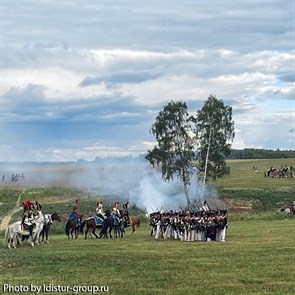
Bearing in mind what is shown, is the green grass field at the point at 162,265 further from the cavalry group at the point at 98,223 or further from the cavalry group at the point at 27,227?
the cavalry group at the point at 98,223

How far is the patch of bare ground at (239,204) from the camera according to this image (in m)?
63.8

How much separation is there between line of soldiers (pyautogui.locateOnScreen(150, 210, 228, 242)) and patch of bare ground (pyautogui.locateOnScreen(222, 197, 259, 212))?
2897 centimetres

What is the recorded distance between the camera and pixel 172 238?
3434cm

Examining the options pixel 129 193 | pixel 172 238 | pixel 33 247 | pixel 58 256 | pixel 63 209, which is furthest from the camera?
pixel 129 193

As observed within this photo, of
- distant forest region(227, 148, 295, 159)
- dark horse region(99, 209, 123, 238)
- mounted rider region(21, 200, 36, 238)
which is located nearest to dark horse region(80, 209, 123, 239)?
dark horse region(99, 209, 123, 238)

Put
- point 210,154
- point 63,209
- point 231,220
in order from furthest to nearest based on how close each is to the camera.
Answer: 1. point 210,154
2. point 63,209
3. point 231,220

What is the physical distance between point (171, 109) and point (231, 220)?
19777 mm

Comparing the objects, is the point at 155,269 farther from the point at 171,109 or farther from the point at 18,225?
the point at 171,109

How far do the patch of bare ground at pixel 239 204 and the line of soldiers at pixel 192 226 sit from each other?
2897 cm

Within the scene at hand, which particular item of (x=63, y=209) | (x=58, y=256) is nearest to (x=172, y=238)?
(x=58, y=256)

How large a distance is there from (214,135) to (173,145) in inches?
175

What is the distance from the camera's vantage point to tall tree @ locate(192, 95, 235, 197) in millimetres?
65125

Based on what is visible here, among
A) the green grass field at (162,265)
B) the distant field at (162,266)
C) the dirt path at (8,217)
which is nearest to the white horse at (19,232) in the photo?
the green grass field at (162,265)

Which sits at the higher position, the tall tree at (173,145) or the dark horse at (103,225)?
the tall tree at (173,145)
